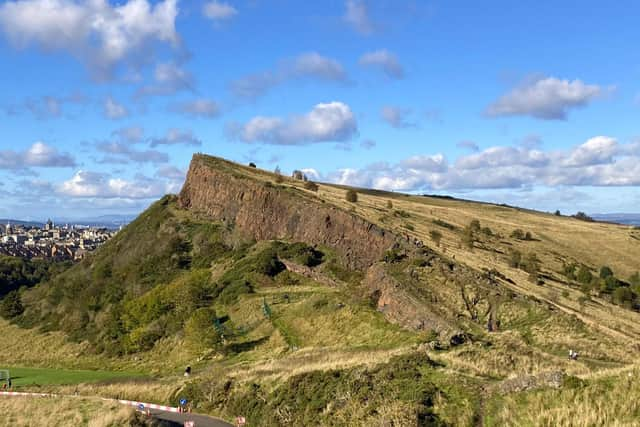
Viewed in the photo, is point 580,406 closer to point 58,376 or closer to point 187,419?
point 187,419

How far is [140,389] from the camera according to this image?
1336 inches

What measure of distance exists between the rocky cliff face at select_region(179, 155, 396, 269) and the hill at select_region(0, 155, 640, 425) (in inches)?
8.0

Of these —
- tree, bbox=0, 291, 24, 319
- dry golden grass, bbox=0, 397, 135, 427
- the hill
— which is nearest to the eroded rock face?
the hill

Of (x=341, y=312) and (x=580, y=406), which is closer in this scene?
(x=580, y=406)

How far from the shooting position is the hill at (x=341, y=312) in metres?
23.2

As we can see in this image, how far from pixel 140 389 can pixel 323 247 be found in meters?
25.4

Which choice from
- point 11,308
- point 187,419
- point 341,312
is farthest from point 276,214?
point 187,419

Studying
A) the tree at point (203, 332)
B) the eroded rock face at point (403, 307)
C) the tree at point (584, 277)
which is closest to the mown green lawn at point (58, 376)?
the tree at point (203, 332)

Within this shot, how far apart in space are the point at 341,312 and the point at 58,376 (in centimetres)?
2125

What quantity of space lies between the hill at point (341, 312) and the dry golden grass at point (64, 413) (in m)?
4.97

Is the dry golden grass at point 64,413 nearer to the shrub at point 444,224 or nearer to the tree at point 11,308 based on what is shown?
the tree at point 11,308

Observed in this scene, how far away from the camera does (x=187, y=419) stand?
28.0 m

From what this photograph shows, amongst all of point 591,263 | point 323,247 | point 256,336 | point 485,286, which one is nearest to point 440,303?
point 485,286

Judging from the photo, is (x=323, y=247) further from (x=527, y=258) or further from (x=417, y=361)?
(x=417, y=361)
